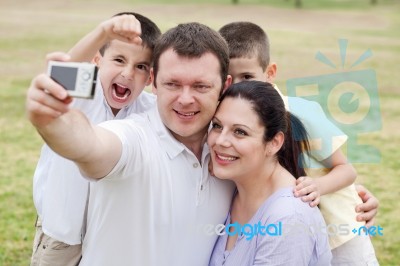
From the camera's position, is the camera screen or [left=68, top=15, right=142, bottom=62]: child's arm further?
[left=68, top=15, right=142, bottom=62]: child's arm

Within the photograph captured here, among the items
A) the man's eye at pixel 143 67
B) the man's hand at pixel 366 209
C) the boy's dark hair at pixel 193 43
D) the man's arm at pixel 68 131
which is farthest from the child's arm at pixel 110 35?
the man's hand at pixel 366 209

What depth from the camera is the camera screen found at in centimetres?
214

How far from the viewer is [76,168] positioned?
351 cm

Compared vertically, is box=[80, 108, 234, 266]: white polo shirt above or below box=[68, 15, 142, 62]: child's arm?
below

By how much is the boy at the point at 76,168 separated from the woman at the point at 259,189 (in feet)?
2.74

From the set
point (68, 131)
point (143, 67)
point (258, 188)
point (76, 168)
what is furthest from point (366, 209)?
point (68, 131)

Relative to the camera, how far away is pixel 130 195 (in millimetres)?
2875

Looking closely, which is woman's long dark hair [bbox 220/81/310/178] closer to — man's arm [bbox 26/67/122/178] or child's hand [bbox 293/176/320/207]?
child's hand [bbox 293/176/320/207]

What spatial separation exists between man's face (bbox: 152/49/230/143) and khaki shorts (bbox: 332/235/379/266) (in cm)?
115

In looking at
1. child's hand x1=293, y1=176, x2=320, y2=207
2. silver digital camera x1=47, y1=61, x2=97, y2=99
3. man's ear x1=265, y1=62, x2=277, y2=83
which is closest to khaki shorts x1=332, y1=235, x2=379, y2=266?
child's hand x1=293, y1=176, x2=320, y2=207

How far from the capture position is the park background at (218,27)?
7.69m

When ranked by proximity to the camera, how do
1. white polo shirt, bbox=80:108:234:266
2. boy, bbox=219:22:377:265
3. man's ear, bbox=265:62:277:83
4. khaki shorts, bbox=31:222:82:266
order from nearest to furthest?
white polo shirt, bbox=80:108:234:266, boy, bbox=219:22:377:265, khaki shorts, bbox=31:222:82:266, man's ear, bbox=265:62:277:83

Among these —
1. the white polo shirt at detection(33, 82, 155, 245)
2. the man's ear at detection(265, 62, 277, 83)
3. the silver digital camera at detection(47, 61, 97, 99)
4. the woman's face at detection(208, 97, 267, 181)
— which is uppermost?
the silver digital camera at detection(47, 61, 97, 99)

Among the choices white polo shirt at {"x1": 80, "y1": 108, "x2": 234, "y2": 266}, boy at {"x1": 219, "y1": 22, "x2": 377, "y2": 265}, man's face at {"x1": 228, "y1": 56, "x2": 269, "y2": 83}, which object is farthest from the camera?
man's face at {"x1": 228, "y1": 56, "x2": 269, "y2": 83}
